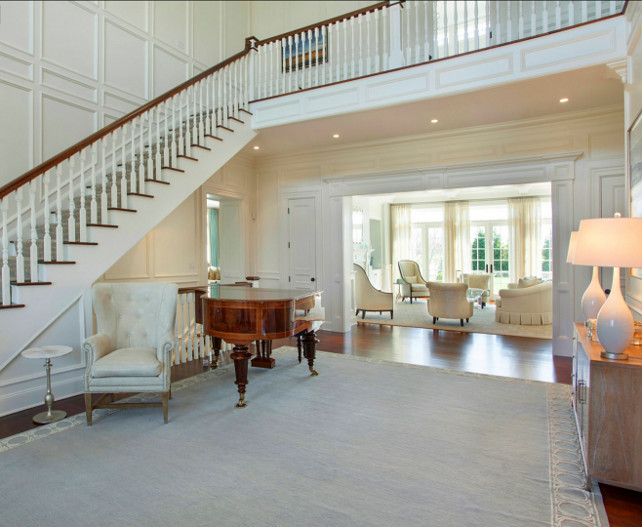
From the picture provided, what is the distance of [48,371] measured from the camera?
3189 millimetres

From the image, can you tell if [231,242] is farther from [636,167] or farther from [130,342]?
[636,167]

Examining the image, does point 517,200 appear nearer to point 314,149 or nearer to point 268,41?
point 314,149

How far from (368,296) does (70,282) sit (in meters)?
5.28

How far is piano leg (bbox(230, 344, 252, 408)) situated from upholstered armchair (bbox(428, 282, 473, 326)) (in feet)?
15.0

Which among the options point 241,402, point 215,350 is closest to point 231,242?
point 215,350

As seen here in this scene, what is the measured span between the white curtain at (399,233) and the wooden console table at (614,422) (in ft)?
31.4

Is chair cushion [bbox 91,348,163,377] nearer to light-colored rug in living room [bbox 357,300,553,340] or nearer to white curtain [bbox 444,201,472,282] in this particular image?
light-colored rug in living room [bbox 357,300,553,340]

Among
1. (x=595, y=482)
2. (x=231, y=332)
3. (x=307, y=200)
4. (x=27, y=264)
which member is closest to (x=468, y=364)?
(x=595, y=482)

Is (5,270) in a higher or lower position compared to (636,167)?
lower

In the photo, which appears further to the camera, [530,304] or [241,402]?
[530,304]

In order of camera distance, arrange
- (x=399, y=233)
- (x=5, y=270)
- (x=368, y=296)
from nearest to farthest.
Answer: (x=5, y=270), (x=368, y=296), (x=399, y=233)

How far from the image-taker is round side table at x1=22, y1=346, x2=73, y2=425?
3.05 metres

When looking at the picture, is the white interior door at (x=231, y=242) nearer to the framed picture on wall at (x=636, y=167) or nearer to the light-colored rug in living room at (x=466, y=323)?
the light-colored rug in living room at (x=466, y=323)

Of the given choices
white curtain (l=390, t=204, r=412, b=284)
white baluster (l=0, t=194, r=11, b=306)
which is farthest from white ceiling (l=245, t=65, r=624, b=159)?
white curtain (l=390, t=204, r=412, b=284)
